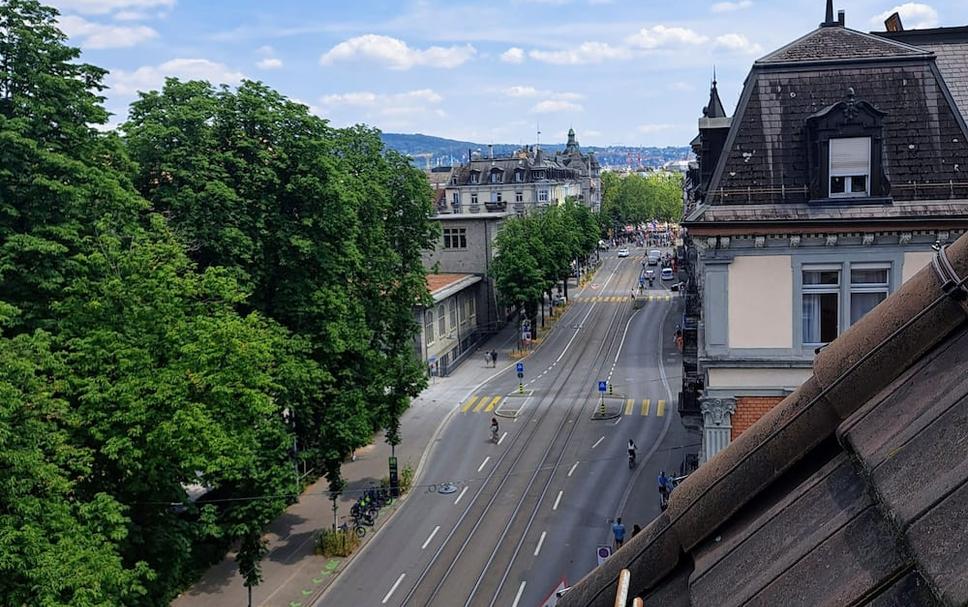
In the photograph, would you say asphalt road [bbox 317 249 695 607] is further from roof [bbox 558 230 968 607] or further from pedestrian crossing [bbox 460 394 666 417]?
roof [bbox 558 230 968 607]

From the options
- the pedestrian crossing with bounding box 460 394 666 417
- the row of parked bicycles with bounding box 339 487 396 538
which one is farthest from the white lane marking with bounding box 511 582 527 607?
the pedestrian crossing with bounding box 460 394 666 417

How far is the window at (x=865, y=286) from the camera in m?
18.1

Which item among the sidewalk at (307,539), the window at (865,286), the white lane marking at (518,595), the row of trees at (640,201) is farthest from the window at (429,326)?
the row of trees at (640,201)

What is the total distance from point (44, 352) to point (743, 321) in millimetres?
14735

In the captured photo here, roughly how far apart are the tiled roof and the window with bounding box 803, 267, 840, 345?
15.9 feet

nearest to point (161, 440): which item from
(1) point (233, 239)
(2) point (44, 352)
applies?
(2) point (44, 352)

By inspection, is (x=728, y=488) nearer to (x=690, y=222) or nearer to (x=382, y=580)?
(x=690, y=222)

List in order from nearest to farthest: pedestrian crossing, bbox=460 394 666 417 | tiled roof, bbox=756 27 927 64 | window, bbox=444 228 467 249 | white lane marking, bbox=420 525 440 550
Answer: tiled roof, bbox=756 27 927 64, white lane marking, bbox=420 525 440 550, pedestrian crossing, bbox=460 394 666 417, window, bbox=444 228 467 249

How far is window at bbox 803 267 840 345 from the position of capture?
18391 millimetres

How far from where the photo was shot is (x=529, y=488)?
35.3 meters

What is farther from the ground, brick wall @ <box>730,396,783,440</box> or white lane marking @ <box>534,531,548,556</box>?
brick wall @ <box>730,396,783,440</box>

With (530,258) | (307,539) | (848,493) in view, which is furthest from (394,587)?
(530,258)

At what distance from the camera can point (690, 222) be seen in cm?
1828

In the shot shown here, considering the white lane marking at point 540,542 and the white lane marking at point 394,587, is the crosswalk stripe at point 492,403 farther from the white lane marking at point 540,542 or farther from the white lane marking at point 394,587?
the white lane marking at point 394,587
